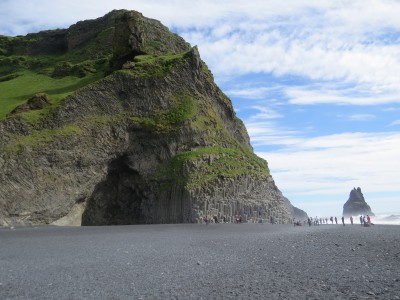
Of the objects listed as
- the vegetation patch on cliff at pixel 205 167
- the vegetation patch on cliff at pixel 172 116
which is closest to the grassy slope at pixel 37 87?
the vegetation patch on cliff at pixel 172 116

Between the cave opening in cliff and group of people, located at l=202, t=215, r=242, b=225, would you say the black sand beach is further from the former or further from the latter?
the cave opening in cliff

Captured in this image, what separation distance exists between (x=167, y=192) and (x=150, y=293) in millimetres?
50385

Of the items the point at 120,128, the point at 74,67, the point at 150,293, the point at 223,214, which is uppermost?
the point at 74,67

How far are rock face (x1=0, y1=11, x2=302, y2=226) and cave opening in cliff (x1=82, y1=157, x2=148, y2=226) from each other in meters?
0.17

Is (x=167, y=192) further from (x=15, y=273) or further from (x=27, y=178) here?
(x=15, y=273)

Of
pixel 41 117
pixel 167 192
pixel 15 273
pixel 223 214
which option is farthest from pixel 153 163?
pixel 15 273

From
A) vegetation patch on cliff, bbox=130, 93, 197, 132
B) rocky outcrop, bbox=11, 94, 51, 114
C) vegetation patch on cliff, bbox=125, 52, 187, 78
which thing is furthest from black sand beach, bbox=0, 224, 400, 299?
vegetation patch on cliff, bbox=125, 52, 187, 78

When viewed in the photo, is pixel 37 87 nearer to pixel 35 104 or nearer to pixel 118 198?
pixel 35 104

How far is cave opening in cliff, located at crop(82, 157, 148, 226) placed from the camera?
67.9 m

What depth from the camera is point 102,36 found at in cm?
11806

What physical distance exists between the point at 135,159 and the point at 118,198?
24.4 feet

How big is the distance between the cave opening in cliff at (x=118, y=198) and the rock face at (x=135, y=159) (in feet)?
0.56

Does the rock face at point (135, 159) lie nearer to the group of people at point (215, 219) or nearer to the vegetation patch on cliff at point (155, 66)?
the vegetation patch on cliff at point (155, 66)

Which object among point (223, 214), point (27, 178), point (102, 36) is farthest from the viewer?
point (102, 36)
